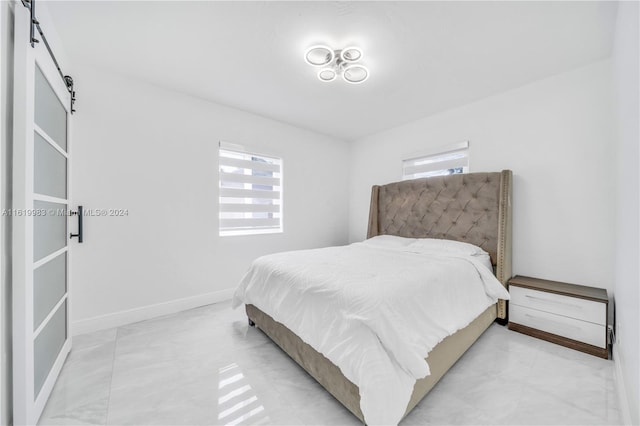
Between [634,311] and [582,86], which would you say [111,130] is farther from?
[582,86]

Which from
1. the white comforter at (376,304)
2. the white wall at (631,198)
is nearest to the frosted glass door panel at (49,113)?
the white comforter at (376,304)

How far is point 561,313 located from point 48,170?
3891mm

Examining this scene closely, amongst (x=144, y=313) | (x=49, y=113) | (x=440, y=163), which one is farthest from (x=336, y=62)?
(x=144, y=313)

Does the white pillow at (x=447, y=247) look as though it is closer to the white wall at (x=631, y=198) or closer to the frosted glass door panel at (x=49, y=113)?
the white wall at (x=631, y=198)

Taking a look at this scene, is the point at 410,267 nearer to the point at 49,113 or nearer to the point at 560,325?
the point at 560,325

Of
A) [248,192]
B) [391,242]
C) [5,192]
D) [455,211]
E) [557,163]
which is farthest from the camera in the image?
[248,192]

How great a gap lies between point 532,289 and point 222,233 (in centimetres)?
331

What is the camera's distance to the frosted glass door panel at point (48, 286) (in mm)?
1327

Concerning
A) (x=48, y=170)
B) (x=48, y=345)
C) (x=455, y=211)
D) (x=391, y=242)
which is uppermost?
(x=48, y=170)

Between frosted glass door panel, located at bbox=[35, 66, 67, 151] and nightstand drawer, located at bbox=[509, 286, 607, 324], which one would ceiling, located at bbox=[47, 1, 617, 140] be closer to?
frosted glass door panel, located at bbox=[35, 66, 67, 151]

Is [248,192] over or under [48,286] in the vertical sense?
over

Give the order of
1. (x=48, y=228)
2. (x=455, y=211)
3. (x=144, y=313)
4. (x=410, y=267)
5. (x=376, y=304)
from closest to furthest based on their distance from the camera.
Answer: (x=376, y=304)
(x=48, y=228)
(x=410, y=267)
(x=144, y=313)
(x=455, y=211)

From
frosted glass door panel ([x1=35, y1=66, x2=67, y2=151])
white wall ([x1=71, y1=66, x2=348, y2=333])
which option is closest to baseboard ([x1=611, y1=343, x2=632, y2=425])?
white wall ([x1=71, y1=66, x2=348, y2=333])

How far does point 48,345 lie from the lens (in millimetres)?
1513
